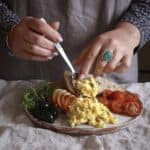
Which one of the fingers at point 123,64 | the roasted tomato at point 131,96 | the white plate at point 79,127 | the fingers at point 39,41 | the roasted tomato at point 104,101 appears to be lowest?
the roasted tomato at point 131,96

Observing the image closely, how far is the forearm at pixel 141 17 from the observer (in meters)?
1.05

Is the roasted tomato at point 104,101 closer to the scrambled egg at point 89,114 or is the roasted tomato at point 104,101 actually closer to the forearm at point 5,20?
the scrambled egg at point 89,114

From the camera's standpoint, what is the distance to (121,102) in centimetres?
93

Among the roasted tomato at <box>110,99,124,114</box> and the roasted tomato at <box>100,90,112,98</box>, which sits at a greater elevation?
the roasted tomato at <box>110,99,124,114</box>

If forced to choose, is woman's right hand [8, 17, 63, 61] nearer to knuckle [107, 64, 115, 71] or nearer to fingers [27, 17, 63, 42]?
fingers [27, 17, 63, 42]

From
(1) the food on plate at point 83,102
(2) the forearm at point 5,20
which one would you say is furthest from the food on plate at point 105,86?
(2) the forearm at point 5,20

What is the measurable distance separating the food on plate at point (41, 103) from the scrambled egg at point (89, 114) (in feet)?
0.12

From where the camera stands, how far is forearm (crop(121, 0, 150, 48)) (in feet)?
3.45

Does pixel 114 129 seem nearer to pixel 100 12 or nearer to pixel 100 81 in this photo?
pixel 100 81

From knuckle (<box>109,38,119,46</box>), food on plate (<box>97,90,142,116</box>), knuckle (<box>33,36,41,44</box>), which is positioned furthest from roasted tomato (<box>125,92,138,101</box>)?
knuckle (<box>33,36,41,44</box>)

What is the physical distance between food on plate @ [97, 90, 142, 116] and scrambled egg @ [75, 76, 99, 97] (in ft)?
0.08

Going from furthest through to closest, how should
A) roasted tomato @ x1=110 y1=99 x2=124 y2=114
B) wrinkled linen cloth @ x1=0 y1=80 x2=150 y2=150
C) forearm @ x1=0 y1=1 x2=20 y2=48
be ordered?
forearm @ x1=0 y1=1 x2=20 y2=48
roasted tomato @ x1=110 y1=99 x2=124 y2=114
wrinkled linen cloth @ x1=0 y1=80 x2=150 y2=150

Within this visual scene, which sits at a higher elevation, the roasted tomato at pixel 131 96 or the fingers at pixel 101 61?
the fingers at pixel 101 61

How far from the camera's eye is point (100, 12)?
43.8 inches
